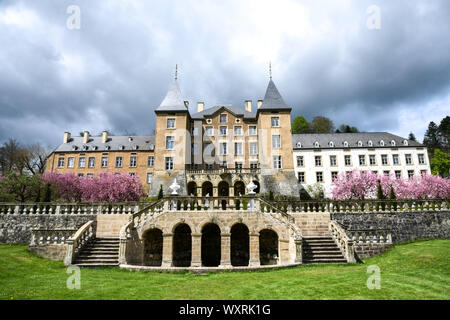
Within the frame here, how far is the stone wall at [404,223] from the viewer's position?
1755 cm

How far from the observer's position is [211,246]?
17.9 m

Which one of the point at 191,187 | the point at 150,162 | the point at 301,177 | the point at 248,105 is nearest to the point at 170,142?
the point at 191,187

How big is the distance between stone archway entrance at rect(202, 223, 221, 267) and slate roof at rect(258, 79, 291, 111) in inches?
985

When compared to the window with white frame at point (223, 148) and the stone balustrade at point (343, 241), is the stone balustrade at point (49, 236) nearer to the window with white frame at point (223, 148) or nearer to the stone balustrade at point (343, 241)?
the stone balustrade at point (343, 241)

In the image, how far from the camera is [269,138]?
3878 centimetres

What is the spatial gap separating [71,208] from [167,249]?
8.61 m

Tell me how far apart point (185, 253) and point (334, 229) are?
369 inches

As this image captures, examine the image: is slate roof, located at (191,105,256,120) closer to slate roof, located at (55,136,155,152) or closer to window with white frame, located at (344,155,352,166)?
slate roof, located at (55,136,155,152)

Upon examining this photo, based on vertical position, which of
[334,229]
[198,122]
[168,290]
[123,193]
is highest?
[198,122]

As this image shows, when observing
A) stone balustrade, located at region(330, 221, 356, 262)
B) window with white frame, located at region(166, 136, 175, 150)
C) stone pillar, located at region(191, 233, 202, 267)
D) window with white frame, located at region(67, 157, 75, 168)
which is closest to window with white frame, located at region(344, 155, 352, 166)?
Result: window with white frame, located at region(166, 136, 175, 150)

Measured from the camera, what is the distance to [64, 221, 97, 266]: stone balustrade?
45.2ft

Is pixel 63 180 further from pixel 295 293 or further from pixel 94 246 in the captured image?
pixel 295 293

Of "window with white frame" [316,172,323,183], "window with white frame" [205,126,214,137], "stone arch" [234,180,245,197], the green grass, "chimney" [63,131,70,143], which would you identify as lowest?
the green grass

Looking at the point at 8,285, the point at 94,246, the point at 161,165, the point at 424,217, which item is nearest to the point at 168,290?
the point at 8,285
